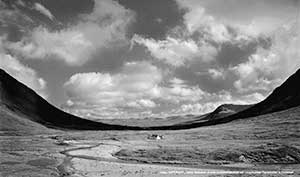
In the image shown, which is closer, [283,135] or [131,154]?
[131,154]

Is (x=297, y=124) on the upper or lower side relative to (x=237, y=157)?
upper

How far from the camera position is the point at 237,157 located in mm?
75750

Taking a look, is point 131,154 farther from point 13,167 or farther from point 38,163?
point 13,167

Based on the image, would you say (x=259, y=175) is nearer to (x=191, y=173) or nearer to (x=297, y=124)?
(x=191, y=173)

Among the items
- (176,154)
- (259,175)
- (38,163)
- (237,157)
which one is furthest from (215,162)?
(38,163)

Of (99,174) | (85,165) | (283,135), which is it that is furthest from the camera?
(283,135)

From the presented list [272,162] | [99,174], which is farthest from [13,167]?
[272,162]

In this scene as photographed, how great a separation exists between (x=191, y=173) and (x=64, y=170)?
22.8m

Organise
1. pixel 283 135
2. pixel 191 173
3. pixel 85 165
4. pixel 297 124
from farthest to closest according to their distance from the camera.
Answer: pixel 297 124 → pixel 283 135 → pixel 85 165 → pixel 191 173

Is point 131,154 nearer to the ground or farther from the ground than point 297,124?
nearer to the ground

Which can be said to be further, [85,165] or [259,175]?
[85,165]

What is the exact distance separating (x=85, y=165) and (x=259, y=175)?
32.8 metres

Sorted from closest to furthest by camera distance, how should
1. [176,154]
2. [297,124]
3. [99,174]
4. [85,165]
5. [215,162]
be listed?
[99,174] → [85,165] → [215,162] → [176,154] → [297,124]

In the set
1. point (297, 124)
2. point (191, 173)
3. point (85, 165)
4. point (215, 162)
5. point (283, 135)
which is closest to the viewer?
point (191, 173)
